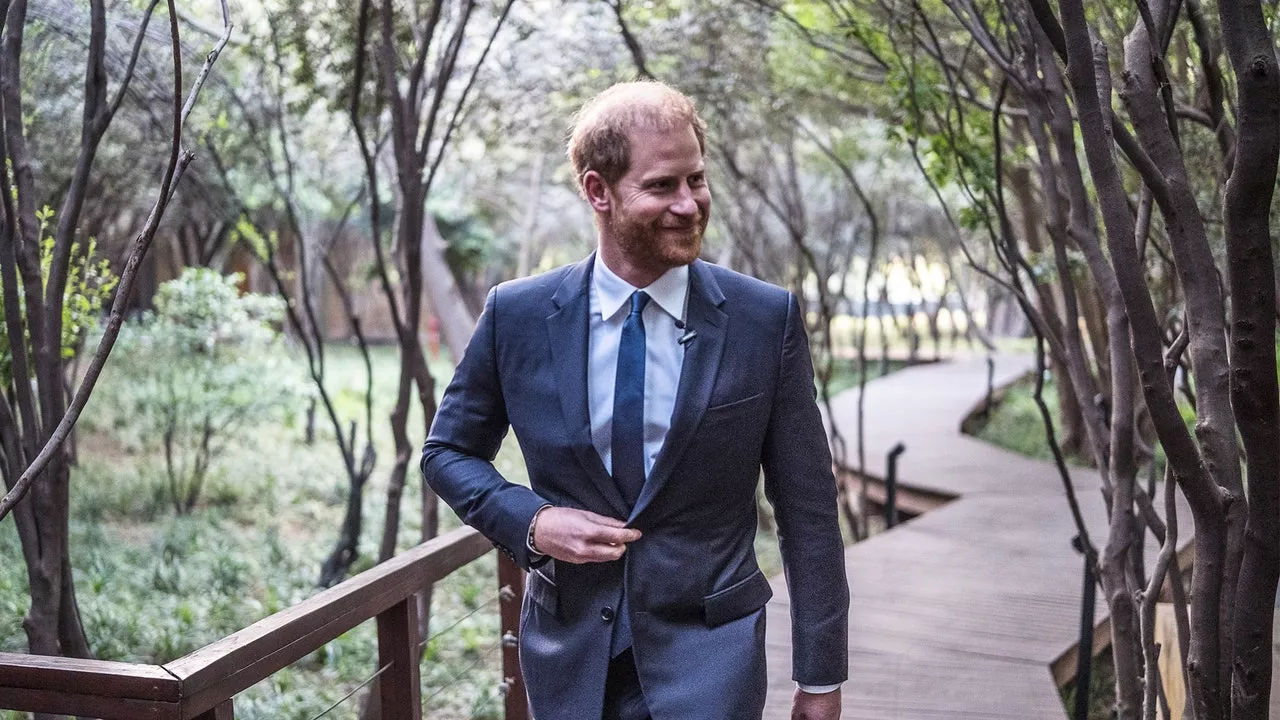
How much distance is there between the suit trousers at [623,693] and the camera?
2.00 metres

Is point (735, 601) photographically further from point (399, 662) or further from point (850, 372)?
point (850, 372)

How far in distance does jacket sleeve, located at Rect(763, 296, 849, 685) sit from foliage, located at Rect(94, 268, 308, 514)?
8.55m

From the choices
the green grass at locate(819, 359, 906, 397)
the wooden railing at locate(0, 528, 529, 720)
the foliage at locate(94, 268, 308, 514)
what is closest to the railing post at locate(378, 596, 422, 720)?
the wooden railing at locate(0, 528, 529, 720)

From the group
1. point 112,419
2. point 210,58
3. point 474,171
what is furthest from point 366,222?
point 210,58

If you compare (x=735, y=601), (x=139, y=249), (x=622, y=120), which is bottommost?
(x=735, y=601)

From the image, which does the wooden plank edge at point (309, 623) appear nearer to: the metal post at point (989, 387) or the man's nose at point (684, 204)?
the man's nose at point (684, 204)

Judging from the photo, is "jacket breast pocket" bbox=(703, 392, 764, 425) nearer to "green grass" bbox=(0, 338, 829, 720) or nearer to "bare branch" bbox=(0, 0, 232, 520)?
"bare branch" bbox=(0, 0, 232, 520)

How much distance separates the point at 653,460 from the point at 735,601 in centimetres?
27

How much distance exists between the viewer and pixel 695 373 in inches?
77.7

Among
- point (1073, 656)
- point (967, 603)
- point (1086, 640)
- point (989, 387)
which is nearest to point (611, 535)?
point (1086, 640)

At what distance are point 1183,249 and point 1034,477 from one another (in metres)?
7.92

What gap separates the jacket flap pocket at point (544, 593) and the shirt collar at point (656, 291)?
463 mm

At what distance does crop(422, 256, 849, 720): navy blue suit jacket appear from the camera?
76.7 inches

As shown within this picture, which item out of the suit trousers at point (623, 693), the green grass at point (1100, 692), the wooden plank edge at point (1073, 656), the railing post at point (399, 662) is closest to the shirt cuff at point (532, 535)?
the suit trousers at point (623, 693)
